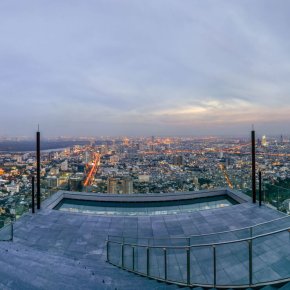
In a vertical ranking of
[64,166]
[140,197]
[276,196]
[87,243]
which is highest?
[64,166]

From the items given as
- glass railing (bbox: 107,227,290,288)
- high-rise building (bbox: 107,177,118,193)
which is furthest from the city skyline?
glass railing (bbox: 107,227,290,288)

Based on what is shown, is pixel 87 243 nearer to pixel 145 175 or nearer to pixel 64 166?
pixel 145 175

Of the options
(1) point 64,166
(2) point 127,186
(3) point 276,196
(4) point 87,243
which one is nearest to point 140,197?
(2) point 127,186

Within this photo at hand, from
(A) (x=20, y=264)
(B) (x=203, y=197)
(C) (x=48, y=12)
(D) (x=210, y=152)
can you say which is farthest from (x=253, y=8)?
(A) (x=20, y=264)

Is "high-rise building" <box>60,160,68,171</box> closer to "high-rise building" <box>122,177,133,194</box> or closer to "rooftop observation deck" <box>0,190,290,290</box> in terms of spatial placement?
"rooftop observation deck" <box>0,190,290,290</box>

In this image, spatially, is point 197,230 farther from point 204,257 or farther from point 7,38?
point 7,38

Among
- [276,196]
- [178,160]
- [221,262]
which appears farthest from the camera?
[178,160]
